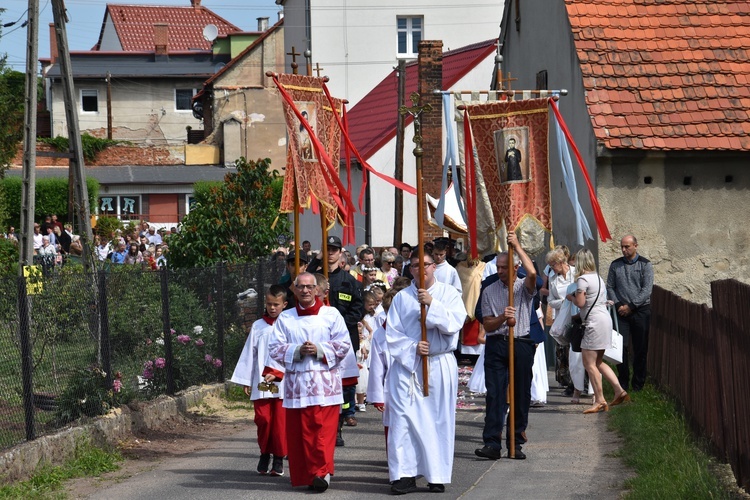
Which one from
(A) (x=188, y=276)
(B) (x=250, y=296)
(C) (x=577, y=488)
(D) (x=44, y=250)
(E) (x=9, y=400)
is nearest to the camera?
(C) (x=577, y=488)

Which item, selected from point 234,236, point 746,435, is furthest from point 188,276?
point 746,435

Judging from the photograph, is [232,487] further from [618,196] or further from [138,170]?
[138,170]

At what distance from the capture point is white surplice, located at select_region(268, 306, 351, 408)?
963 cm

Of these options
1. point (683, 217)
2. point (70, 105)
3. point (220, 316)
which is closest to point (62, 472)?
point (220, 316)

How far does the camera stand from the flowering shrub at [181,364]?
13461mm

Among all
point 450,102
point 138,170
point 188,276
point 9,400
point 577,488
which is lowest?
point 577,488

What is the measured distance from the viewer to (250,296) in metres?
16.8

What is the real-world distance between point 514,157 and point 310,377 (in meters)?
3.10

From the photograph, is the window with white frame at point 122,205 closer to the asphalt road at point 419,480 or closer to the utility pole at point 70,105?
the utility pole at point 70,105

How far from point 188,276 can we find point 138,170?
46446 mm

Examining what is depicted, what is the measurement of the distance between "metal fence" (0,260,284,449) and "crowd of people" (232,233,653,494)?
167cm

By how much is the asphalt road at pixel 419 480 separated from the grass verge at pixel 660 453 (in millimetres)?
198

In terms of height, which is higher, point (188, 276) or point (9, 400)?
point (188, 276)

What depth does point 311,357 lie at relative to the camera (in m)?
9.70
